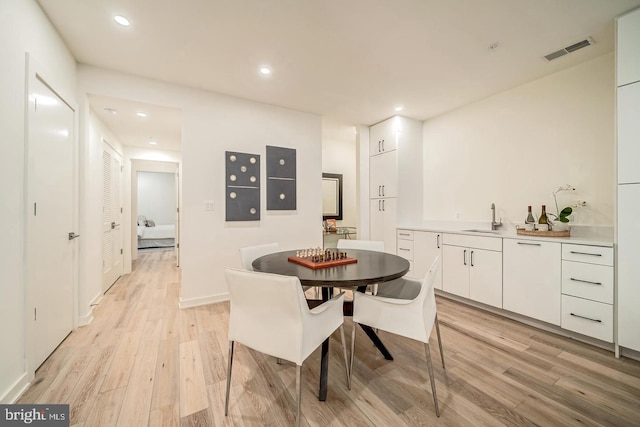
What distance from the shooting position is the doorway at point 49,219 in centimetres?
175

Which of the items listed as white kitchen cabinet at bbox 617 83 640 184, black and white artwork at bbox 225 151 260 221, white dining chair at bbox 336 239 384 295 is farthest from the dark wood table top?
white kitchen cabinet at bbox 617 83 640 184

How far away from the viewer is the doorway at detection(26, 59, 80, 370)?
175cm

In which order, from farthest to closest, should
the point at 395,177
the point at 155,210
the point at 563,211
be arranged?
1. the point at 155,210
2. the point at 395,177
3. the point at 563,211

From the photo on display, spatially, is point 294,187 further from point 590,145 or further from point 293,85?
point 590,145

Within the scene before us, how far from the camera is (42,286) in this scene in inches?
74.7

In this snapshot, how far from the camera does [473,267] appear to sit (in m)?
2.99

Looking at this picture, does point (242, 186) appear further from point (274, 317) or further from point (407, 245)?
point (407, 245)

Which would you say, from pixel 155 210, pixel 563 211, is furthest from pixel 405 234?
pixel 155 210

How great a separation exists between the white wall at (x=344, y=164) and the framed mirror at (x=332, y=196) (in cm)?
10

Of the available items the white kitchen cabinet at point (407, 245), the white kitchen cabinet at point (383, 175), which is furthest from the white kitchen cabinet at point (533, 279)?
the white kitchen cabinet at point (383, 175)

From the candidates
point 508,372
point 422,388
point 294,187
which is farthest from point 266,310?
point 294,187

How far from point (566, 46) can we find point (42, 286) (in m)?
4.78

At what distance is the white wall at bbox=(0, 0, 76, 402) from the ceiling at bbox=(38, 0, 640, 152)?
1.31 ft

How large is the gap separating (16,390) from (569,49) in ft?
16.2
